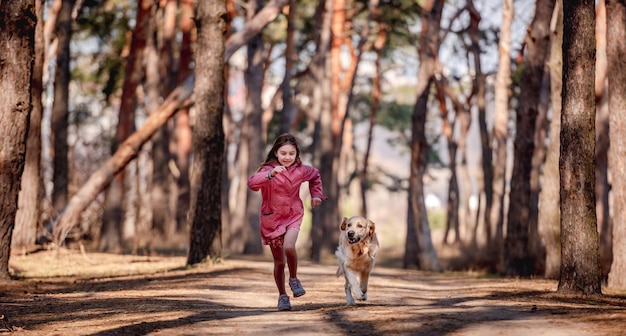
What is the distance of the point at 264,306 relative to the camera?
1109cm


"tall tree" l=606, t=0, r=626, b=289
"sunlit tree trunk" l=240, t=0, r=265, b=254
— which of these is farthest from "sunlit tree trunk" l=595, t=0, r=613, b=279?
"sunlit tree trunk" l=240, t=0, r=265, b=254

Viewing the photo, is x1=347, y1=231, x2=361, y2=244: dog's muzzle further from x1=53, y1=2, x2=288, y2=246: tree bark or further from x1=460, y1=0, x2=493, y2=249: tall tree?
x1=460, y1=0, x2=493, y2=249: tall tree

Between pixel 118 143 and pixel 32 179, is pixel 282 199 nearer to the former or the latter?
pixel 32 179

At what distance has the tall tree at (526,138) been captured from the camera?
20.4m

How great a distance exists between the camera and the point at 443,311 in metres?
9.65

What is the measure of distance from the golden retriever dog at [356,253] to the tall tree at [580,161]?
2947mm

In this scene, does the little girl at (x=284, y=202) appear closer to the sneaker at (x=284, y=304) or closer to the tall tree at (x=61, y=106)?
the sneaker at (x=284, y=304)

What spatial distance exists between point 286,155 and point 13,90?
4951 millimetres

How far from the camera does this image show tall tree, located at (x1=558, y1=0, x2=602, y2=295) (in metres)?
12.3

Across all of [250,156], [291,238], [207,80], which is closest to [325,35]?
[250,156]

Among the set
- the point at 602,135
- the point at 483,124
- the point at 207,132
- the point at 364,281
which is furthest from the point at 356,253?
the point at 483,124

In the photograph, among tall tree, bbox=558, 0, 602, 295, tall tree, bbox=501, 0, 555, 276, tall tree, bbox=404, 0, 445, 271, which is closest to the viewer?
tall tree, bbox=558, 0, 602, 295

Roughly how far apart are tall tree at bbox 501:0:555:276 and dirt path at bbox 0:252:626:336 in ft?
11.2

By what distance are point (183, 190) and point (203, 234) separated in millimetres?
14818
